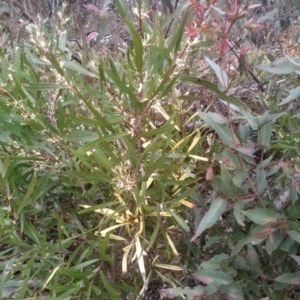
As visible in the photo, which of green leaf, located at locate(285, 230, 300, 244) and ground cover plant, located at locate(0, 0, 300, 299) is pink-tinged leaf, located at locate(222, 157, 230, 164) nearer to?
ground cover plant, located at locate(0, 0, 300, 299)

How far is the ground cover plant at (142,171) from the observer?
78 cm

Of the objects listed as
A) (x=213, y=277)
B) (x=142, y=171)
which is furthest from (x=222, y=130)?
(x=213, y=277)

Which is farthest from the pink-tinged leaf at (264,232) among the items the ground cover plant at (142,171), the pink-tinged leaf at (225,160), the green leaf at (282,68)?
the green leaf at (282,68)

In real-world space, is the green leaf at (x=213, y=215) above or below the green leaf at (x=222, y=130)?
below

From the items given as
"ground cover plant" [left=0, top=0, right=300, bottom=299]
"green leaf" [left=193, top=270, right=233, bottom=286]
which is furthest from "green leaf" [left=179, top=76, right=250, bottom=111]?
"green leaf" [left=193, top=270, right=233, bottom=286]

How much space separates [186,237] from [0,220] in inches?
15.7

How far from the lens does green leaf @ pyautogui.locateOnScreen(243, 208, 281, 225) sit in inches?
31.8

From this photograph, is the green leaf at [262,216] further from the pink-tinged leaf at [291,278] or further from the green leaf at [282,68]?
the green leaf at [282,68]

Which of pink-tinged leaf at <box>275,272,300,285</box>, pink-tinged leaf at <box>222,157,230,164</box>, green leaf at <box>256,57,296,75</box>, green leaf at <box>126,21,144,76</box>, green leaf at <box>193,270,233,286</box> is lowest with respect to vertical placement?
green leaf at <box>193,270,233,286</box>

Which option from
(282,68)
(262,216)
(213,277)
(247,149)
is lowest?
(213,277)

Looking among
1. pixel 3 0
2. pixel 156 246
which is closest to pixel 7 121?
pixel 156 246

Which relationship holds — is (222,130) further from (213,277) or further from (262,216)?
(213,277)

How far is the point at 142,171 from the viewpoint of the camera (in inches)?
33.1

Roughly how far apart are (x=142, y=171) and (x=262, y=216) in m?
0.22
